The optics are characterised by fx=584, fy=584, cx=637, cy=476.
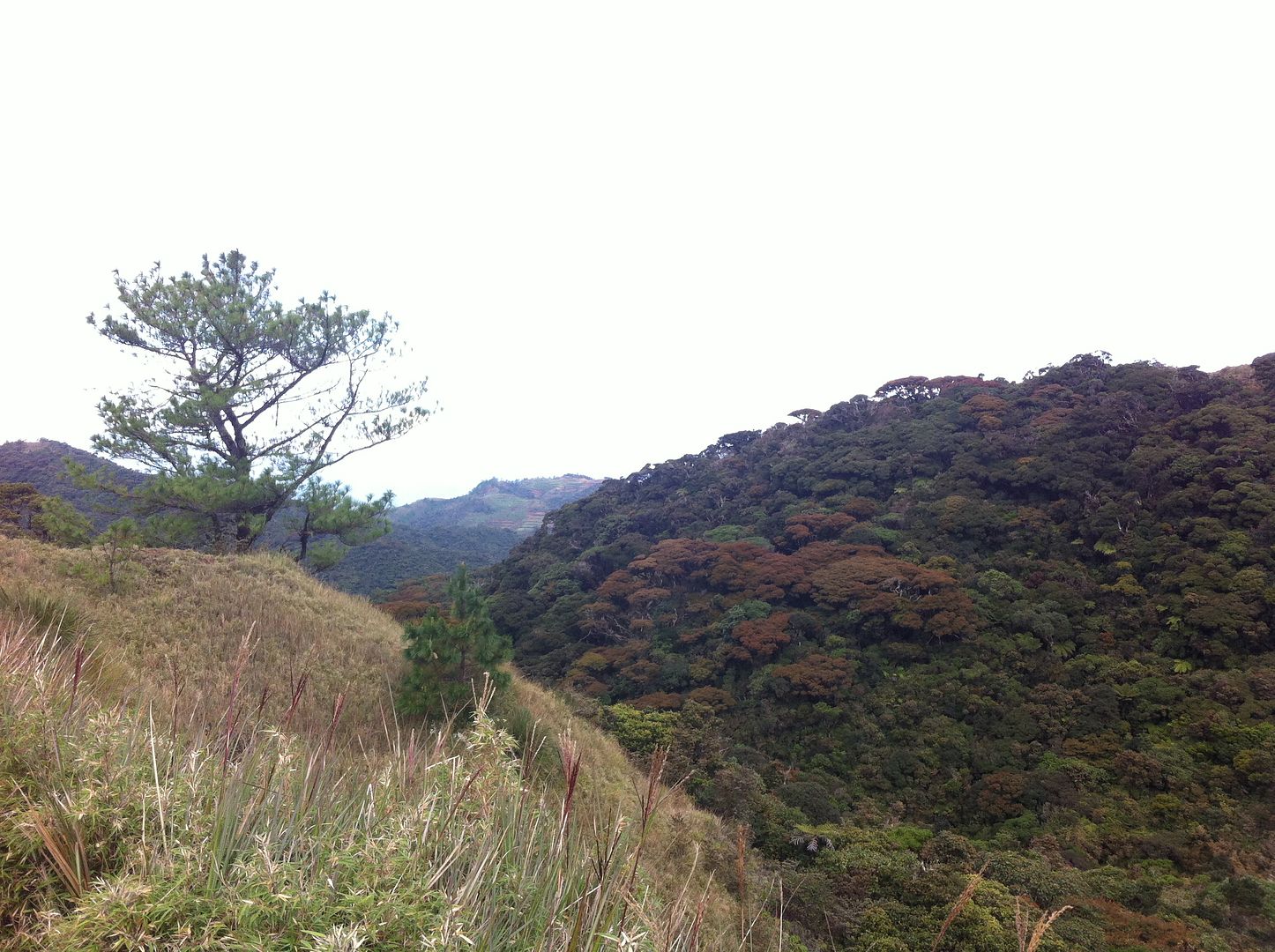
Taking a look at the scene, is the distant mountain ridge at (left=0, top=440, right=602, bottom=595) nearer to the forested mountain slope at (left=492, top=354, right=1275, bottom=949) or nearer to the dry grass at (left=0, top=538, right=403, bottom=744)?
A: the dry grass at (left=0, top=538, right=403, bottom=744)

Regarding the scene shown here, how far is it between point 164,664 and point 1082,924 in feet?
27.7

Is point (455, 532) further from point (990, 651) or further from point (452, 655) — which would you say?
point (452, 655)

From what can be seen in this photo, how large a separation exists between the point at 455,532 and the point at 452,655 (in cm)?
3352

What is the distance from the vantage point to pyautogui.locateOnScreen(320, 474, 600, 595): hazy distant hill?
2823 cm

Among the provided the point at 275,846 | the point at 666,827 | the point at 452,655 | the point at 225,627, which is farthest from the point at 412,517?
the point at 275,846

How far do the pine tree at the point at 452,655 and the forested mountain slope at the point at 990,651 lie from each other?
2.95m

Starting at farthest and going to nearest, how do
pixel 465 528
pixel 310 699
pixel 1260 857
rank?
pixel 465 528 → pixel 1260 857 → pixel 310 699

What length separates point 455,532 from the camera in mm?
38219

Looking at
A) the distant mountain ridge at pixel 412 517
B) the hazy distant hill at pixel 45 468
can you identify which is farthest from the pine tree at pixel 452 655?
the hazy distant hill at pixel 45 468

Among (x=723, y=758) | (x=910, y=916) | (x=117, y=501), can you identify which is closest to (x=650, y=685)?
(x=723, y=758)

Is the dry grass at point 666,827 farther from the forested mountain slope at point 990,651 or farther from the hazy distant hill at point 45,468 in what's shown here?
the hazy distant hill at point 45,468

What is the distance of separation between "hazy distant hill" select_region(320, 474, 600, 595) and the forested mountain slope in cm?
534

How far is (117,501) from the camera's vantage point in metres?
11.0

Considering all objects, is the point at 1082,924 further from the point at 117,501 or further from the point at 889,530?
the point at 117,501
